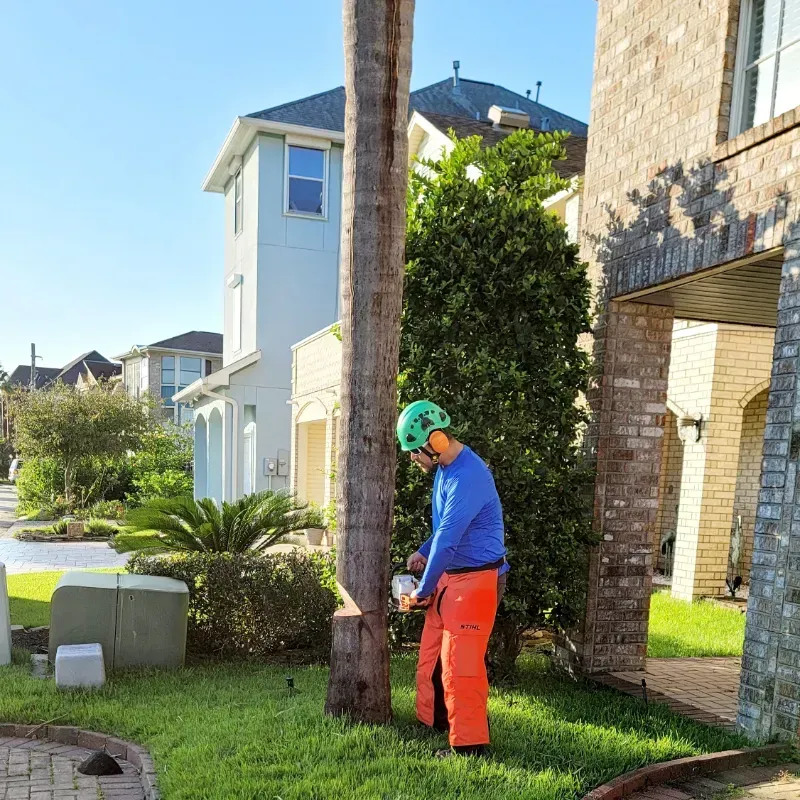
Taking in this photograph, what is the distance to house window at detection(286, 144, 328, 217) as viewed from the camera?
19.0m

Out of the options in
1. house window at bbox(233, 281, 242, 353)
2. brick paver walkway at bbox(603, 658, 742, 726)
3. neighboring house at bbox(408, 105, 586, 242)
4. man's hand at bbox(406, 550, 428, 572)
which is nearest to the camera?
man's hand at bbox(406, 550, 428, 572)

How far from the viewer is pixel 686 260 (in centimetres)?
532

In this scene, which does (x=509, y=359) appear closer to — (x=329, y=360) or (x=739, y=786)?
(x=739, y=786)

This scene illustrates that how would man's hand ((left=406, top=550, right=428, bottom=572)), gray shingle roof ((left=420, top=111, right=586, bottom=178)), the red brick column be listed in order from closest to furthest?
man's hand ((left=406, top=550, right=428, bottom=572)) → the red brick column → gray shingle roof ((left=420, top=111, right=586, bottom=178))

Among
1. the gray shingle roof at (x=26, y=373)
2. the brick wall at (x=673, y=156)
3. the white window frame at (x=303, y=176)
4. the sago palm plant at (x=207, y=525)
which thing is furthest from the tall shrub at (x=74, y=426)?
the gray shingle roof at (x=26, y=373)

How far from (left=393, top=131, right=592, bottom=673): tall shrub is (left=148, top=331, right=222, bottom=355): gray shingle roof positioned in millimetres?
32348

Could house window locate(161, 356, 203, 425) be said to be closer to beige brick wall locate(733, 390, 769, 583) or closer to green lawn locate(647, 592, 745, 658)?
beige brick wall locate(733, 390, 769, 583)

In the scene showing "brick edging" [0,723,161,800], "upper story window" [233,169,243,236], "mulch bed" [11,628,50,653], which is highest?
"upper story window" [233,169,243,236]

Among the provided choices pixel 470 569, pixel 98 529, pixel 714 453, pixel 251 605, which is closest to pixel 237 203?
pixel 98 529

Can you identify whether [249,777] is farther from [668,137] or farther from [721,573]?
[721,573]

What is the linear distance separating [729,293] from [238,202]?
1656 centimetres

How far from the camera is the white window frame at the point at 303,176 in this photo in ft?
61.8

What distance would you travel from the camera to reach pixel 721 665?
6.79 m

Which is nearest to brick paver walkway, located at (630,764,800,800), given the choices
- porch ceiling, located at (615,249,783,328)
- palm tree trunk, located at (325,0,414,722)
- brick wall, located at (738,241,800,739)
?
brick wall, located at (738,241,800,739)
